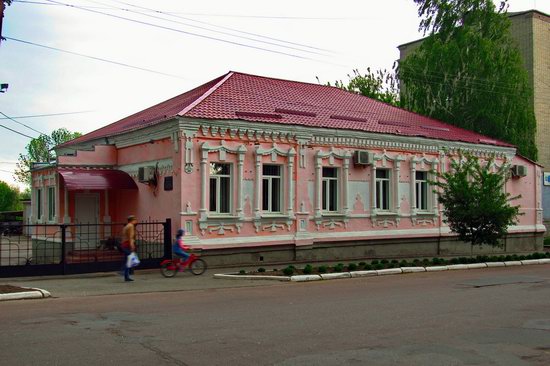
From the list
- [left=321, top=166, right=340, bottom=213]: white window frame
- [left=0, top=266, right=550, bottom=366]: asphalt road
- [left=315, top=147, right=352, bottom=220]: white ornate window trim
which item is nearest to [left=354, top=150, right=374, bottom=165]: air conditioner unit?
[left=315, top=147, right=352, bottom=220]: white ornate window trim

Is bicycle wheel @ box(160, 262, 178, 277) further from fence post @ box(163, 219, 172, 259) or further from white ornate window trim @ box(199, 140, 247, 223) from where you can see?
white ornate window trim @ box(199, 140, 247, 223)

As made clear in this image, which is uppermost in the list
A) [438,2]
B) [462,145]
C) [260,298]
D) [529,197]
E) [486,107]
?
[438,2]

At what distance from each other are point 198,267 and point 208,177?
3218 mm

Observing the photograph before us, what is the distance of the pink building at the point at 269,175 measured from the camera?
64.4ft

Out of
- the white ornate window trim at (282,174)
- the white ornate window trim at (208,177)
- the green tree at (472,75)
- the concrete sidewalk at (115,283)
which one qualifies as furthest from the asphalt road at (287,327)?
the green tree at (472,75)

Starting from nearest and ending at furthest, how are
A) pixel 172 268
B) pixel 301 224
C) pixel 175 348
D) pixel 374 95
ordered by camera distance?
→ pixel 175 348
pixel 172 268
pixel 301 224
pixel 374 95

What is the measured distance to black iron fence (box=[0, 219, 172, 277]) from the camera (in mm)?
16828

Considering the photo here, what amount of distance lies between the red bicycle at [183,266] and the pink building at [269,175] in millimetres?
1452

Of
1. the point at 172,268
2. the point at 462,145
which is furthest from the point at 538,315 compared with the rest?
the point at 462,145

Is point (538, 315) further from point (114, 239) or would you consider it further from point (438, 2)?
point (438, 2)

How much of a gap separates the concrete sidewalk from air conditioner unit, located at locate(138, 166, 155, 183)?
373cm

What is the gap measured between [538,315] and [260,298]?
5.38m

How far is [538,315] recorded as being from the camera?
1034cm

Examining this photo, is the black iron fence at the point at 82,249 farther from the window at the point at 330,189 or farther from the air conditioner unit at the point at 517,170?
the air conditioner unit at the point at 517,170
